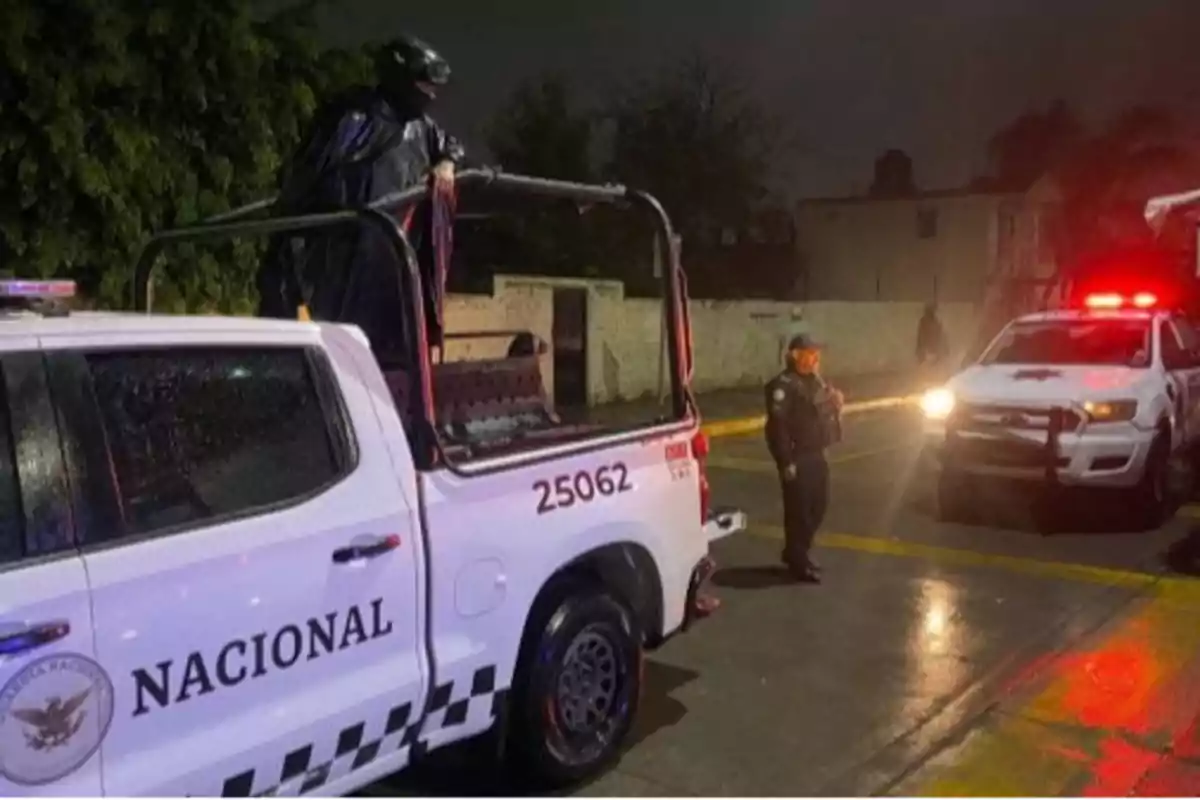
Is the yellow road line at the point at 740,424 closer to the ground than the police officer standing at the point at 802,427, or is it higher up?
closer to the ground

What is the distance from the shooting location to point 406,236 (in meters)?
4.39

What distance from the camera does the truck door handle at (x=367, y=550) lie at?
138 inches

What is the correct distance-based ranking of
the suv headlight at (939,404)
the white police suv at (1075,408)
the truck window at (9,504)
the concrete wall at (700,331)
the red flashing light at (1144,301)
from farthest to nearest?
the concrete wall at (700,331)
the red flashing light at (1144,301)
the suv headlight at (939,404)
the white police suv at (1075,408)
the truck window at (9,504)

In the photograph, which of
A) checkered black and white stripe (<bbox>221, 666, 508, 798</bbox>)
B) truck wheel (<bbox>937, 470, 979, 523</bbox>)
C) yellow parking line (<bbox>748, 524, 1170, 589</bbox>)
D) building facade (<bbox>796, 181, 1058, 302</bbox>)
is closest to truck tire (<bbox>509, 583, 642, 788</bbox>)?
checkered black and white stripe (<bbox>221, 666, 508, 798</bbox>)

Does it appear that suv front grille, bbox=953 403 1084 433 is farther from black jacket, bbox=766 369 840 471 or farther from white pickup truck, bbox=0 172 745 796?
white pickup truck, bbox=0 172 745 796

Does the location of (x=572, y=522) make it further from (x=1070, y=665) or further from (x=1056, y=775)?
(x=1070, y=665)

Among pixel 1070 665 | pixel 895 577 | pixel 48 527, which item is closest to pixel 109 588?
pixel 48 527

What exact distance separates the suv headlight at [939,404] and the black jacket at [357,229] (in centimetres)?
659

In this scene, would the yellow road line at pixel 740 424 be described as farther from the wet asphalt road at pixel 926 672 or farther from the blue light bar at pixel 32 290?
the blue light bar at pixel 32 290

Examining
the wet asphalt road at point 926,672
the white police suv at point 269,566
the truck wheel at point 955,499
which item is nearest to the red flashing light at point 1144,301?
the truck wheel at point 955,499

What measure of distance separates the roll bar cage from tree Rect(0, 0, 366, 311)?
16.6 ft

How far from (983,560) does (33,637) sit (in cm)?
730

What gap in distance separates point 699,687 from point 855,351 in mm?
23455

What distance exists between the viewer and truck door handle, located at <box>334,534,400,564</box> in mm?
3494
